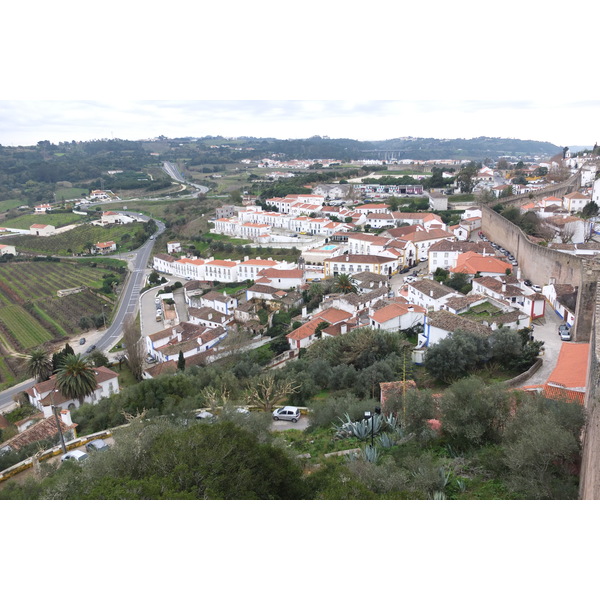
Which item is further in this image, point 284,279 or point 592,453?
point 284,279

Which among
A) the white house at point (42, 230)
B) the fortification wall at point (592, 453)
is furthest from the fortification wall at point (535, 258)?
the white house at point (42, 230)

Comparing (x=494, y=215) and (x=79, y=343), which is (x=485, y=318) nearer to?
(x=494, y=215)

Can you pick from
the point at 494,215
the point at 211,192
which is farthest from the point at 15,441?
the point at 211,192

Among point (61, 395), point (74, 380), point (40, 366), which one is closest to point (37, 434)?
point (74, 380)

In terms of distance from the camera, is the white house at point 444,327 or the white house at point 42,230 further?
the white house at point 42,230

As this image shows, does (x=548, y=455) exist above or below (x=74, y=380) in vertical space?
above

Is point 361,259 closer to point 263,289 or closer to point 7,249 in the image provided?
point 263,289

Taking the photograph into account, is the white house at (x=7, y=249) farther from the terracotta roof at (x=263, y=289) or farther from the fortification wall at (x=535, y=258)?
the fortification wall at (x=535, y=258)
